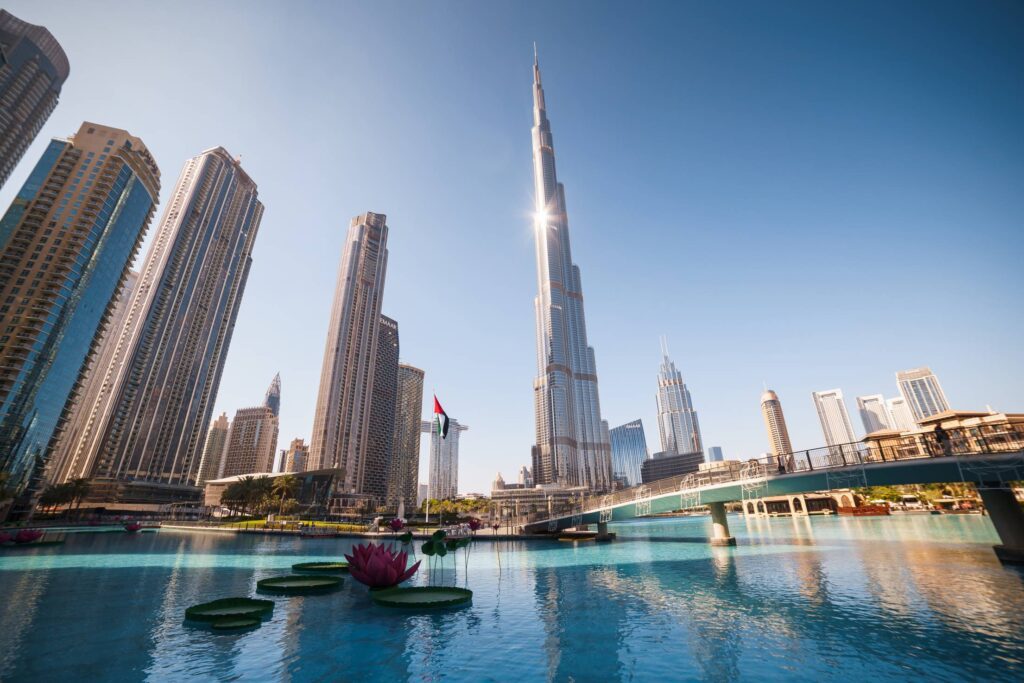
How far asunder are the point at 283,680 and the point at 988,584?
34.7 m

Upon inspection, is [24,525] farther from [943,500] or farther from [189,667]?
[943,500]

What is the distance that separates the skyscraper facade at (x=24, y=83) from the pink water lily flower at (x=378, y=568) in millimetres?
129658

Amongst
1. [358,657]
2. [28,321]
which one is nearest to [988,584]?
[358,657]

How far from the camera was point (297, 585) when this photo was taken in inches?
942

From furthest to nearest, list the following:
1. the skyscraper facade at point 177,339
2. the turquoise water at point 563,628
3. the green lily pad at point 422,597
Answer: the skyscraper facade at point 177,339
the green lily pad at point 422,597
the turquoise water at point 563,628

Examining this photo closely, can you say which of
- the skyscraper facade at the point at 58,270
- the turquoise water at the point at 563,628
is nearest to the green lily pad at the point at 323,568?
the turquoise water at the point at 563,628

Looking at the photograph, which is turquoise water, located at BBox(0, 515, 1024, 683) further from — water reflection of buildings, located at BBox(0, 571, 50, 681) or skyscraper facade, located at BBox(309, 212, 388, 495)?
skyscraper facade, located at BBox(309, 212, 388, 495)

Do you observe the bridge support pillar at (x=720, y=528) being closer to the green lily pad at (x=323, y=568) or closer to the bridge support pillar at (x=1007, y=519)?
the bridge support pillar at (x=1007, y=519)

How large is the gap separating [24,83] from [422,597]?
148 m

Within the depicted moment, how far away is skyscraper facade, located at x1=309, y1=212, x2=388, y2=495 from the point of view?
570 ft

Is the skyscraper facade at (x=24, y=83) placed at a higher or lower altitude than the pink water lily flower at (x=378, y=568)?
higher

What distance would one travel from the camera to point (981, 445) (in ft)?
86.1

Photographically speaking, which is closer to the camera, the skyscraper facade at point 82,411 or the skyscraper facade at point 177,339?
the skyscraper facade at point 82,411

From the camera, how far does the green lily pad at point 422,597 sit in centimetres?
2000
